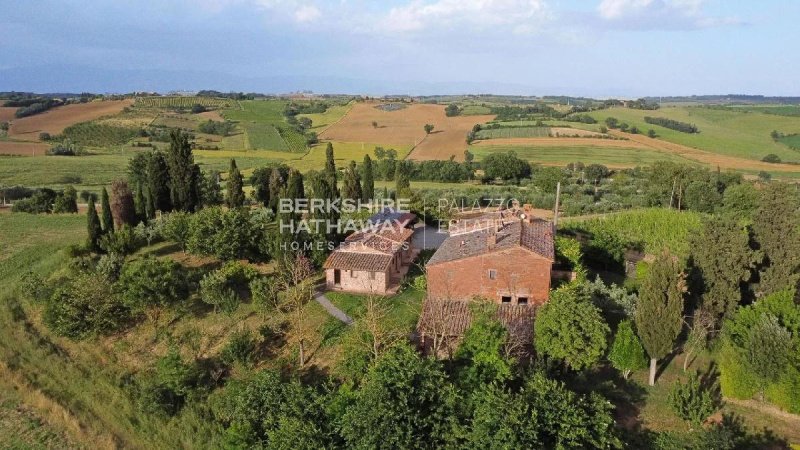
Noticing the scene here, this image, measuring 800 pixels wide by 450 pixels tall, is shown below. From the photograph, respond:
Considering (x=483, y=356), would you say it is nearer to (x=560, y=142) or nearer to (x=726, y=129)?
(x=560, y=142)

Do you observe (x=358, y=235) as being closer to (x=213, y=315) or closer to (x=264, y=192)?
(x=213, y=315)

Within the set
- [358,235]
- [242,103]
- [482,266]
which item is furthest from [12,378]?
[242,103]

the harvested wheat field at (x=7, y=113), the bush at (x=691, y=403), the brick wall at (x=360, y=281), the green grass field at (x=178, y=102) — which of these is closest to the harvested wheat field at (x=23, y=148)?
the harvested wheat field at (x=7, y=113)

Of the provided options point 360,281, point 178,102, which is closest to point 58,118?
point 178,102

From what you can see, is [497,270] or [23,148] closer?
[497,270]

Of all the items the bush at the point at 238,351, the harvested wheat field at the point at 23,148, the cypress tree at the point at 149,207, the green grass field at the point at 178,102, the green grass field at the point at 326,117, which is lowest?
the bush at the point at 238,351

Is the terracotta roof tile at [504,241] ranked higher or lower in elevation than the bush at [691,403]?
higher

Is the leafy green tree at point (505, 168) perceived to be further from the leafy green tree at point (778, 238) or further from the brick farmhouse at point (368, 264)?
the leafy green tree at point (778, 238)
